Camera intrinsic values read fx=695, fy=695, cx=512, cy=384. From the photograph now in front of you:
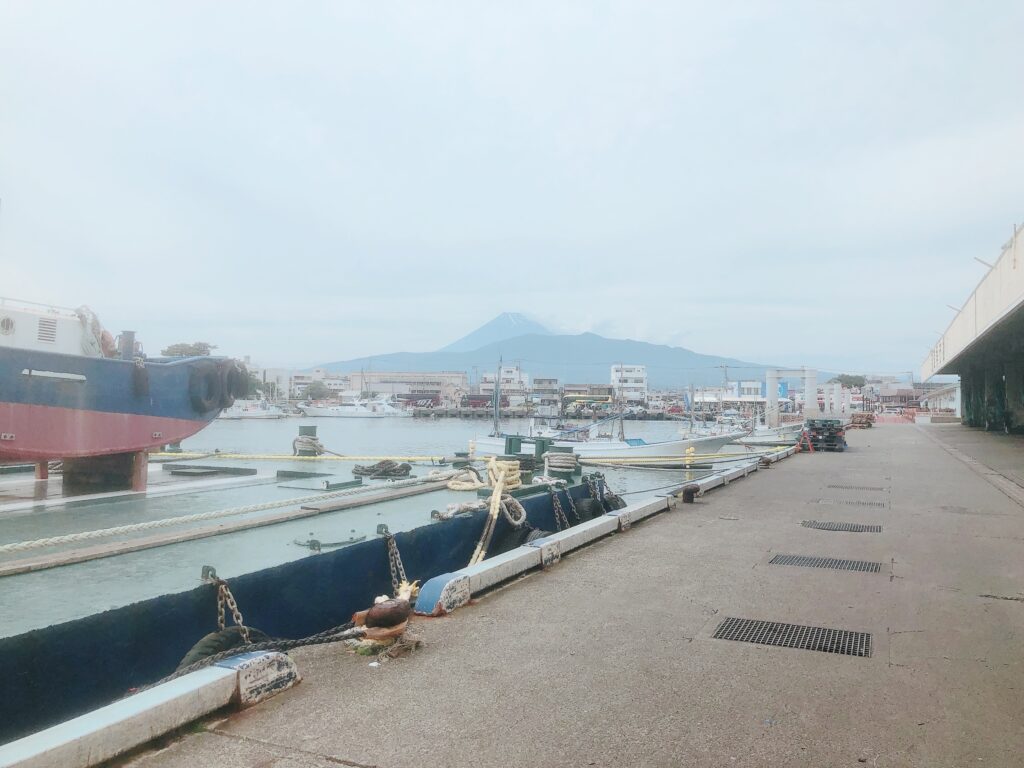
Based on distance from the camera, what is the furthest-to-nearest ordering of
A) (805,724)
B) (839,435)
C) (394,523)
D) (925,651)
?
(839,435)
(394,523)
(925,651)
(805,724)

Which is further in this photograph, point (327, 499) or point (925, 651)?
point (327, 499)

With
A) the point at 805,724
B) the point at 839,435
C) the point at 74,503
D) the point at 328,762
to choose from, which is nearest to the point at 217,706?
the point at 328,762

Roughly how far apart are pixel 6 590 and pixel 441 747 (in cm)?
342

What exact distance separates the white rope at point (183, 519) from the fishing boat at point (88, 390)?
191 centimetres

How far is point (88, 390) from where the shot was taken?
8281mm

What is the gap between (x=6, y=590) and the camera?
452 cm

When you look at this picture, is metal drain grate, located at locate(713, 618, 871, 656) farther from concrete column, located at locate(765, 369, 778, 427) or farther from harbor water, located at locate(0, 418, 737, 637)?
concrete column, located at locate(765, 369, 778, 427)

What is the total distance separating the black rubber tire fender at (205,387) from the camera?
9.82 meters

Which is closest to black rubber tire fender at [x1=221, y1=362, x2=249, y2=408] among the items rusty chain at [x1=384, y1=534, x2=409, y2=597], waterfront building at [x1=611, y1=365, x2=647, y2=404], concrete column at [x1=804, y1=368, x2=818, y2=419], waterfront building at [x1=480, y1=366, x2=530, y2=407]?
rusty chain at [x1=384, y1=534, x2=409, y2=597]

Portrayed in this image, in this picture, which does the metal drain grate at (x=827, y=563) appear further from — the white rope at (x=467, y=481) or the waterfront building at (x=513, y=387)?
the waterfront building at (x=513, y=387)

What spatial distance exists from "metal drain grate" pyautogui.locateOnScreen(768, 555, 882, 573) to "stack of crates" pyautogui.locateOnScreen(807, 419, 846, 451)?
17840 millimetres

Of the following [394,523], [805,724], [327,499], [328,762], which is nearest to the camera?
[328,762]

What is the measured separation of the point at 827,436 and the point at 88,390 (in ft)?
70.5

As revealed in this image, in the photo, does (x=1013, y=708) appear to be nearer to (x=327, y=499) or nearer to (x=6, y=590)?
(x=6, y=590)
